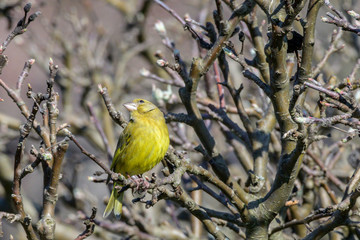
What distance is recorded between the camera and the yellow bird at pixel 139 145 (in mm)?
3842

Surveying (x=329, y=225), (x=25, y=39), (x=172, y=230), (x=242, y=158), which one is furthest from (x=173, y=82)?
(x=25, y=39)

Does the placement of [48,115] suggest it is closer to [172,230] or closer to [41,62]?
[172,230]

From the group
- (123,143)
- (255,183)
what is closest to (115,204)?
(123,143)

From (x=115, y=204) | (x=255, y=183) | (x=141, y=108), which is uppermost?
(x=141, y=108)

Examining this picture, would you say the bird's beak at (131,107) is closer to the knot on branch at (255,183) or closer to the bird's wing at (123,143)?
the bird's wing at (123,143)

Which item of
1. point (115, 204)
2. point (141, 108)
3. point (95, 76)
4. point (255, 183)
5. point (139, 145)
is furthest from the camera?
point (95, 76)

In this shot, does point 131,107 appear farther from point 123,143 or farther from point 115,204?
point 115,204

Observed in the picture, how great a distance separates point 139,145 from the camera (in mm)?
4047

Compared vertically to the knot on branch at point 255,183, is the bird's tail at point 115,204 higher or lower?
lower

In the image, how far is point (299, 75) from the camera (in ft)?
9.20

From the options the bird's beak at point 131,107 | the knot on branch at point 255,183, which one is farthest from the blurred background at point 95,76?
the knot on branch at point 255,183

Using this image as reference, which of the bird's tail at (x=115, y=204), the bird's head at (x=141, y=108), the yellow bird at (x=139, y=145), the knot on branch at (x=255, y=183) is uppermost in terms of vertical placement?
the bird's head at (x=141, y=108)

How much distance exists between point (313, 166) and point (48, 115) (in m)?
2.31

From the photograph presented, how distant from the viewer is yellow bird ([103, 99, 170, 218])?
151 inches
